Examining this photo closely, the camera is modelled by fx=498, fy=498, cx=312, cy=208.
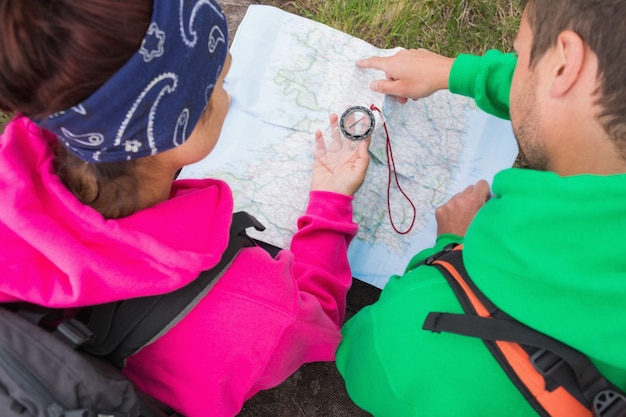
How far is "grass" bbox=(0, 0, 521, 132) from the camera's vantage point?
186cm

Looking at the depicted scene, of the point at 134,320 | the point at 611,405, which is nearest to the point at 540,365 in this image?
the point at 611,405

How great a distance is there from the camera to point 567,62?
3.05ft

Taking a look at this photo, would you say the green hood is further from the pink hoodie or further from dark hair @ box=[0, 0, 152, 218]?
dark hair @ box=[0, 0, 152, 218]

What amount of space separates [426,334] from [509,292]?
19 centimetres

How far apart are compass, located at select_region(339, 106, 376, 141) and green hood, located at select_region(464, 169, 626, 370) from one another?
75 cm

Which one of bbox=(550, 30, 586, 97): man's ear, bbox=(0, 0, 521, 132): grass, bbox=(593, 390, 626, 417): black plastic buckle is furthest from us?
bbox=(0, 0, 521, 132): grass

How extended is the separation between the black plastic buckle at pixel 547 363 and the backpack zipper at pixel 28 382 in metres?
0.74

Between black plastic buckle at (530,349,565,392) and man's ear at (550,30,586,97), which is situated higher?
man's ear at (550,30,586,97)

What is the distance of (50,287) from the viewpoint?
74 centimetres

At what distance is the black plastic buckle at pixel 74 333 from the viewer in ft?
2.49

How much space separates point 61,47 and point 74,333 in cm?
42

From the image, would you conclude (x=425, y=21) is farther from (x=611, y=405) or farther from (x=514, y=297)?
(x=611, y=405)

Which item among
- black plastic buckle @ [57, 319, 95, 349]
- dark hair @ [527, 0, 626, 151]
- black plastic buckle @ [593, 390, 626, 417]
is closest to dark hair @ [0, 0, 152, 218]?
black plastic buckle @ [57, 319, 95, 349]

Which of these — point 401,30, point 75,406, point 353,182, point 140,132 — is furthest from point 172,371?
point 401,30
